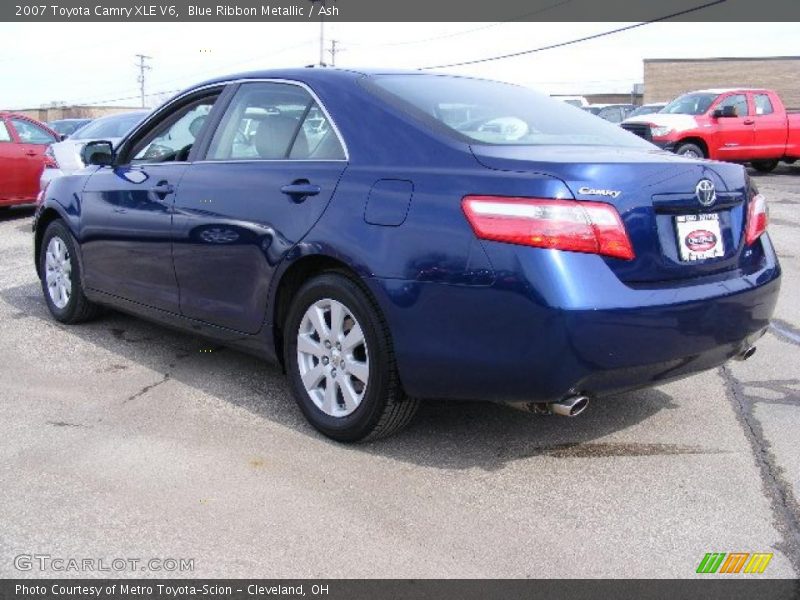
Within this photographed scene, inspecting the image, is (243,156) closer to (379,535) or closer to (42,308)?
(379,535)

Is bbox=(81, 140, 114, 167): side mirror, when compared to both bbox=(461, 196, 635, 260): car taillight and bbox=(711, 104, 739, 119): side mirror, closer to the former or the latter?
bbox=(461, 196, 635, 260): car taillight

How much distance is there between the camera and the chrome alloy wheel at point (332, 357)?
3.50 meters

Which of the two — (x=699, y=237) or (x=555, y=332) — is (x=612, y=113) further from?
(x=555, y=332)

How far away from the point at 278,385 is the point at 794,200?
10981mm

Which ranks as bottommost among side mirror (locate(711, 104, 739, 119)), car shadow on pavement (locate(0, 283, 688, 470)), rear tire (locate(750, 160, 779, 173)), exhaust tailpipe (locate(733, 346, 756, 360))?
car shadow on pavement (locate(0, 283, 688, 470))

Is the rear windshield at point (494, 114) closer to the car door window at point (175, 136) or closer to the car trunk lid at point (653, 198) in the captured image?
the car trunk lid at point (653, 198)

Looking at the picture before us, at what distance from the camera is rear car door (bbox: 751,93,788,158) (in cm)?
1744

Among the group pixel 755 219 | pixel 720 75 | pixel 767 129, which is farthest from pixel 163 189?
pixel 720 75

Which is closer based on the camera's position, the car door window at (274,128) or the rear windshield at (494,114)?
the rear windshield at (494,114)

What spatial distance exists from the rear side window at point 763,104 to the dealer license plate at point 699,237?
52.0 ft

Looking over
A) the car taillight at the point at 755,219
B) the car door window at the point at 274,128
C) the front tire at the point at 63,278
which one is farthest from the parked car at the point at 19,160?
the car taillight at the point at 755,219

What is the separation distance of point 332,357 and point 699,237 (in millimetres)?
1572

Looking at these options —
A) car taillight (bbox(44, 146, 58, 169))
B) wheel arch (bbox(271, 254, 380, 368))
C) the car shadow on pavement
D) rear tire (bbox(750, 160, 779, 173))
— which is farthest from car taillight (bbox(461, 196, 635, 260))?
rear tire (bbox(750, 160, 779, 173))

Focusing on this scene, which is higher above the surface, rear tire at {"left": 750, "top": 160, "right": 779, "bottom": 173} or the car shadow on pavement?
rear tire at {"left": 750, "top": 160, "right": 779, "bottom": 173}
